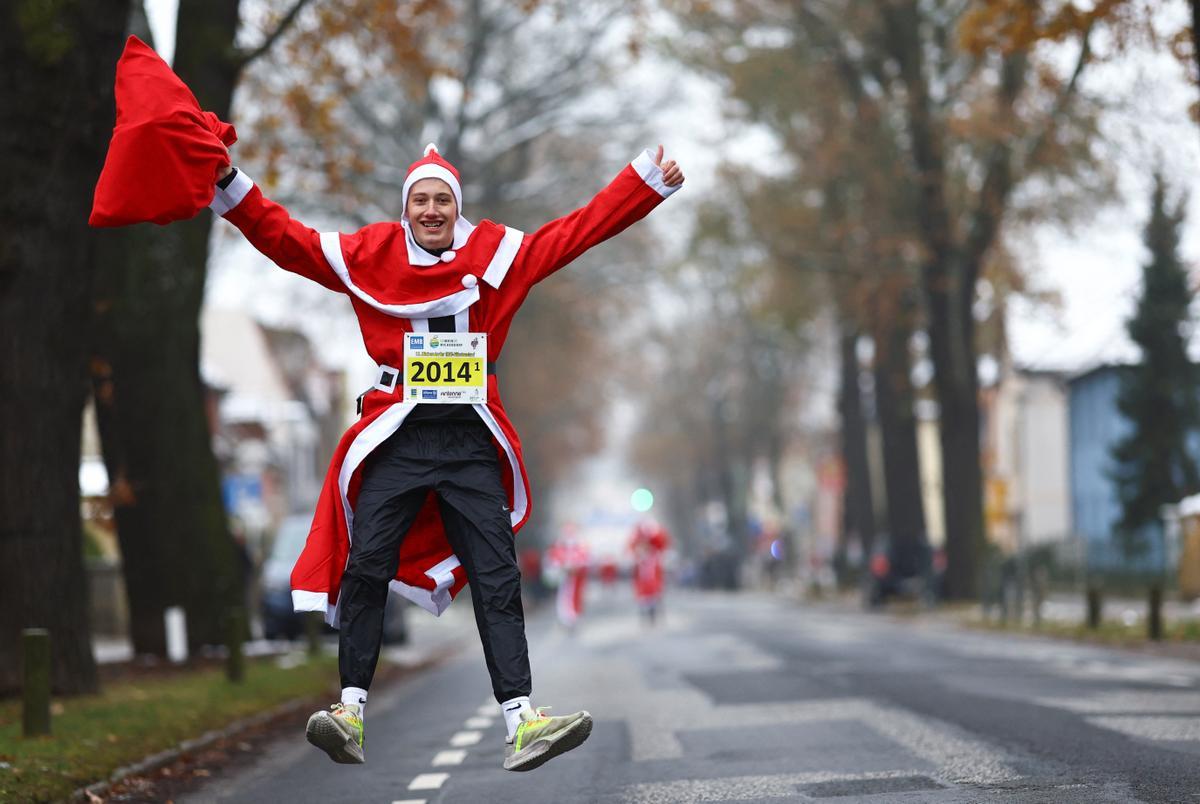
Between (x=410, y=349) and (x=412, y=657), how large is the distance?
18.4 meters

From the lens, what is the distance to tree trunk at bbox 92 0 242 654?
18.6 m

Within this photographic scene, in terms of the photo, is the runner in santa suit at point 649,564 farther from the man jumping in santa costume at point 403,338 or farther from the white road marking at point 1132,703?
the man jumping in santa costume at point 403,338

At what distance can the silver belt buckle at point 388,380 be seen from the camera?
752cm

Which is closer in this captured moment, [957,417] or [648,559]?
[648,559]

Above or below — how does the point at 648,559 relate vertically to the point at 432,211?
below

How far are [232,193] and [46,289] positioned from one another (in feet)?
18.9

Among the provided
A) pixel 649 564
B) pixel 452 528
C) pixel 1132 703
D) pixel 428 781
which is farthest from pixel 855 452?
pixel 452 528

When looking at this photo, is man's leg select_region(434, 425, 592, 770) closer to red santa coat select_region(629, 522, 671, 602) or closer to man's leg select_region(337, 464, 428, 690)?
man's leg select_region(337, 464, 428, 690)

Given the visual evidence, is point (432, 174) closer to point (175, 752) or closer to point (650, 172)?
point (650, 172)

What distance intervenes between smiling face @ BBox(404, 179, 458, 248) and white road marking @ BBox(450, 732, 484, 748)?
460 cm

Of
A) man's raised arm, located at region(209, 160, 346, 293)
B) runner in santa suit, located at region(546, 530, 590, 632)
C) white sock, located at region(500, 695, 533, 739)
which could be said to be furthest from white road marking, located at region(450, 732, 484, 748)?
runner in santa suit, located at region(546, 530, 590, 632)

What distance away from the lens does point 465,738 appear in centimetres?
1198

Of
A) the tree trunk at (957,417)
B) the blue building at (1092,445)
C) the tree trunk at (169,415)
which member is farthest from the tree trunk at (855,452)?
the tree trunk at (169,415)

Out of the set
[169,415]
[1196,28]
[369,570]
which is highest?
[1196,28]
